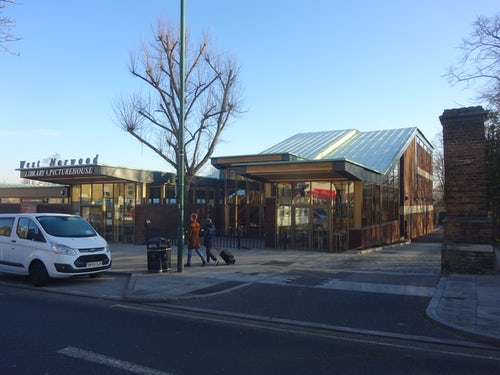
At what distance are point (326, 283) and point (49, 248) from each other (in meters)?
6.96

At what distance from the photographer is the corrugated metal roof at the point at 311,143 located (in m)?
27.3

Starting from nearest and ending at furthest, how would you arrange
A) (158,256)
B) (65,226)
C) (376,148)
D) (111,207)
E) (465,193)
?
(465,193), (65,226), (158,256), (111,207), (376,148)

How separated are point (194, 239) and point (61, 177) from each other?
1203 cm

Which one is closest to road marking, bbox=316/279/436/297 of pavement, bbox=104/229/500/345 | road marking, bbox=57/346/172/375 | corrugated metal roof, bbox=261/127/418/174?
pavement, bbox=104/229/500/345

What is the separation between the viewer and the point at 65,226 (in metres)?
11.9

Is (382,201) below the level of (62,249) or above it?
above

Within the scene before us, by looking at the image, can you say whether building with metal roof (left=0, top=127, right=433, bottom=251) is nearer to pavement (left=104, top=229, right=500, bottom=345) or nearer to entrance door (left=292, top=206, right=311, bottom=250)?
entrance door (left=292, top=206, right=311, bottom=250)

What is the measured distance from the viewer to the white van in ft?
35.4

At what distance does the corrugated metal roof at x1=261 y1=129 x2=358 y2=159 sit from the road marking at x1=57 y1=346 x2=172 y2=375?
2104cm

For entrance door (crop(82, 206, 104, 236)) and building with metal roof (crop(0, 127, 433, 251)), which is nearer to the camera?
building with metal roof (crop(0, 127, 433, 251))

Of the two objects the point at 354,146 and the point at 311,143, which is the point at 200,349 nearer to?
the point at 311,143

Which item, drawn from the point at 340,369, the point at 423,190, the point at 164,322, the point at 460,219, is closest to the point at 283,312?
the point at 164,322

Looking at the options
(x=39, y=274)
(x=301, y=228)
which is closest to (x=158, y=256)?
(x=39, y=274)

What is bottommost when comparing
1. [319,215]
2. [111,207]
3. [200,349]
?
[200,349]
